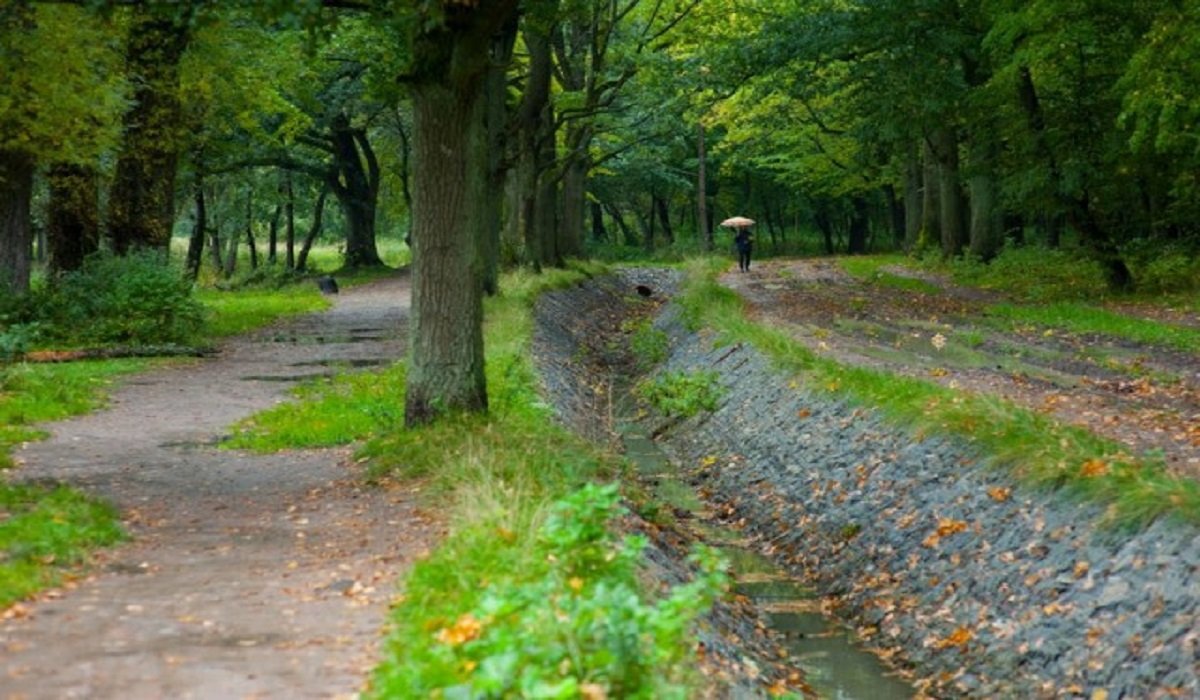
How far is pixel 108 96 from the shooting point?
770 inches

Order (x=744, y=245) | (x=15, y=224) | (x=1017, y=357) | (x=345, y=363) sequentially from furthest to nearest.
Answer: (x=744, y=245) → (x=15, y=224) → (x=345, y=363) → (x=1017, y=357)

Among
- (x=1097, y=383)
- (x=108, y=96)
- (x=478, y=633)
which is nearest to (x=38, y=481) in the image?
(x=478, y=633)

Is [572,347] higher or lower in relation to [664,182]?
lower

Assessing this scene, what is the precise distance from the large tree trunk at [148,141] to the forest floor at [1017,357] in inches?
469

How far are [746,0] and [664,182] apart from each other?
34.0m

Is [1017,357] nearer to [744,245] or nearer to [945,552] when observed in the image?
[945,552]

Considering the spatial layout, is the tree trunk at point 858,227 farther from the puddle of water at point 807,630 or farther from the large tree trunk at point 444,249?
the large tree trunk at point 444,249

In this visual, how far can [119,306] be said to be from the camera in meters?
21.7

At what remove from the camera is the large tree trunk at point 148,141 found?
78.8 feet

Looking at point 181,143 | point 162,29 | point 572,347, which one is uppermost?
point 162,29

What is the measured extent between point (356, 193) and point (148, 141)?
26.2m

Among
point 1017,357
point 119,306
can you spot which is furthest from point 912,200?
point 119,306

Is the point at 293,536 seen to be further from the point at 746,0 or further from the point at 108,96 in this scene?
the point at 746,0

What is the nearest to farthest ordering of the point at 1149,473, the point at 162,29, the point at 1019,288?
the point at 1149,473 → the point at 162,29 → the point at 1019,288
